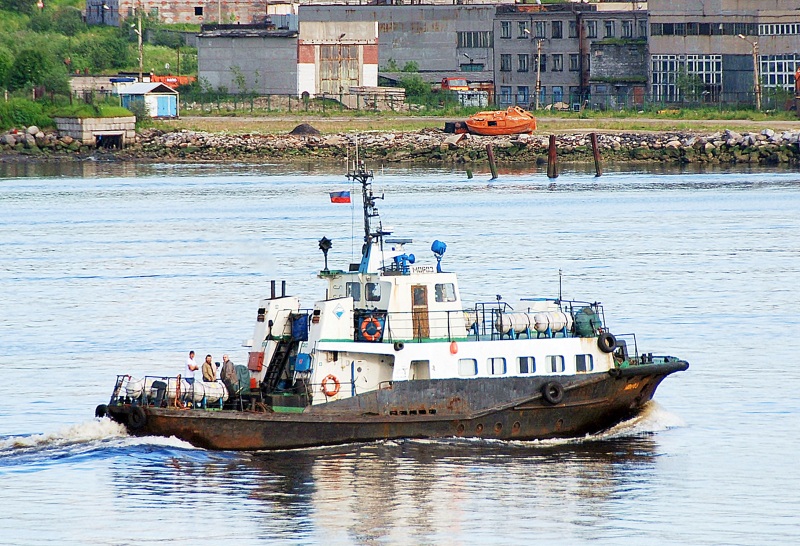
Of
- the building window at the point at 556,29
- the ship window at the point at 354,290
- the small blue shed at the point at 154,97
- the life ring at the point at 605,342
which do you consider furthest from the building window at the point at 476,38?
the ship window at the point at 354,290

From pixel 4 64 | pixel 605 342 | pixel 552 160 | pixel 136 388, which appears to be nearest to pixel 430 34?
pixel 552 160

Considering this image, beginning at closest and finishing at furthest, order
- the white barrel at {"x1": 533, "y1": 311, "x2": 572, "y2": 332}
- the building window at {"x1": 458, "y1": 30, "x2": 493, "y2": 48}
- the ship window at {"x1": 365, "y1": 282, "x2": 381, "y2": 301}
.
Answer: the ship window at {"x1": 365, "y1": 282, "x2": 381, "y2": 301}, the white barrel at {"x1": 533, "y1": 311, "x2": 572, "y2": 332}, the building window at {"x1": 458, "y1": 30, "x2": 493, "y2": 48}

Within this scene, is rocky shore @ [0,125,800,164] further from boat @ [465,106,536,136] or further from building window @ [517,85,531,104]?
building window @ [517,85,531,104]

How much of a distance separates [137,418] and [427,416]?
599 cm

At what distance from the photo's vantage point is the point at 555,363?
31.8 meters

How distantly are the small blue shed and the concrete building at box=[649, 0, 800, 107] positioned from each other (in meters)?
36.7

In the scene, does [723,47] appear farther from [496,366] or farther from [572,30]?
[496,366]

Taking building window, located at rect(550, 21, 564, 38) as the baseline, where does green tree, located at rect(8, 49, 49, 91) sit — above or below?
below

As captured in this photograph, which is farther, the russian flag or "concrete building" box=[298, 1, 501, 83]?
"concrete building" box=[298, 1, 501, 83]

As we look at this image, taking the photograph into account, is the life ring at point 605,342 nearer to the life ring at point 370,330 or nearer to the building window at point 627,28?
the life ring at point 370,330

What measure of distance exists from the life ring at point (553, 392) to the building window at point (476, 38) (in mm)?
87971

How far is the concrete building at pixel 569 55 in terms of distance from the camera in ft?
371

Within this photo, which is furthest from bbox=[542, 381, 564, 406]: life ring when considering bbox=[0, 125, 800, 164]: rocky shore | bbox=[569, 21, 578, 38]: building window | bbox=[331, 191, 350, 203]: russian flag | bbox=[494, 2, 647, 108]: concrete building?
bbox=[569, 21, 578, 38]: building window

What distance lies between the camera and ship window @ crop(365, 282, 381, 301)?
102 ft
